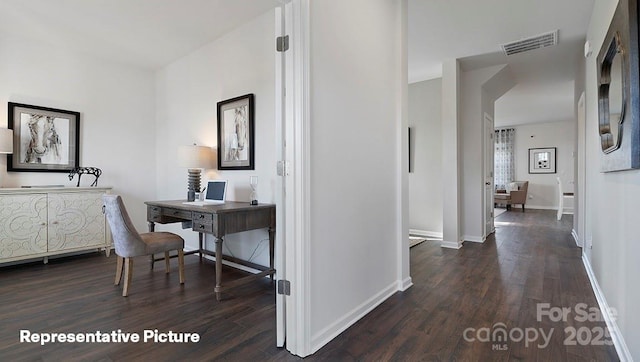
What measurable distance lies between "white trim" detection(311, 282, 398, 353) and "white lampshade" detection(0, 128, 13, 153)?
3.85 m

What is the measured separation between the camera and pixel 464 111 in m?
4.90

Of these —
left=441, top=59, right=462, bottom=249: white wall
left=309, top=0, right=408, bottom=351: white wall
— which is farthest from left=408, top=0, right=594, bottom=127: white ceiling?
left=309, top=0, right=408, bottom=351: white wall

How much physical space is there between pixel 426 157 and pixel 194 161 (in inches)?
147

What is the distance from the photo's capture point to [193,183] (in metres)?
3.54

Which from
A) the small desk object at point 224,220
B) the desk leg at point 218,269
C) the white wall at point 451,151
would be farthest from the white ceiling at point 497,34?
the desk leg at point 218,269

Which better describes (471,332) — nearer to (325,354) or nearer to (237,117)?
(325,354)

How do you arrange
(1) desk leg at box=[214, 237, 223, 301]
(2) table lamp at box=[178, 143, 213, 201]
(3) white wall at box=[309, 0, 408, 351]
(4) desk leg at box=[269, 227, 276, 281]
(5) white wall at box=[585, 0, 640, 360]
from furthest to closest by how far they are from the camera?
(2) table lamp at box=[178, 143, 213, 201], (4) desk leg at box=[269, 227, 276, 281], (1) desk leg at box=[214, 237, 223, 301], (3) white wall at box=[309, 0, 408, 351], (5) white wall at box=[585, 0, 640, 360]

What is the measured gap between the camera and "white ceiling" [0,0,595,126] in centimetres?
303

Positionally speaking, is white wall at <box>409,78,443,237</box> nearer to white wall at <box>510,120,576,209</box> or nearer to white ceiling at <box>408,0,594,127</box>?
white ceiling at <box>408,0,594,127</box>

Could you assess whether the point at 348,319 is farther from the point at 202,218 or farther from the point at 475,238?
the point at 475,238

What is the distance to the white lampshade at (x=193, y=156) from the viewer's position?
346 centimetres

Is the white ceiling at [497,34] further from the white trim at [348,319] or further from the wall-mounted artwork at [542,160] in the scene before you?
the wall-mounted artwork at [542,160]

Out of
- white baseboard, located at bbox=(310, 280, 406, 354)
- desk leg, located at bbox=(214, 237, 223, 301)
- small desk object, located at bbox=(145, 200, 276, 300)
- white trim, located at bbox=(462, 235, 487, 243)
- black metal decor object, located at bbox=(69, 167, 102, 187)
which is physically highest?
black metal decor object, located at bbox=(69, 167, 102, 187)

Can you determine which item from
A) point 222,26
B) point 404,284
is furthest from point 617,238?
point 222,26
